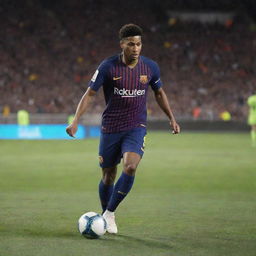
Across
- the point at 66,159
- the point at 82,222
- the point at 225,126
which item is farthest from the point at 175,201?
the point at 225,126

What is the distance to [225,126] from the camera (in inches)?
1358

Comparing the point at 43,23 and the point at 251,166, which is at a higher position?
the point at 43,23

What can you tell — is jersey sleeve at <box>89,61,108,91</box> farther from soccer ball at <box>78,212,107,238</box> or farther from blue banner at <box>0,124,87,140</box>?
blue banner at <box>0,124,87,140</box>

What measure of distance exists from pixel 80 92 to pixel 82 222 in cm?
3070

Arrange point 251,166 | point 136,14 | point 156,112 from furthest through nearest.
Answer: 1. point 136,14
2. point 156,112
3. point 251,166

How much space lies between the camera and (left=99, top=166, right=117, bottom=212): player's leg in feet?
25.7

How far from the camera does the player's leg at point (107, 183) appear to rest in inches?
309

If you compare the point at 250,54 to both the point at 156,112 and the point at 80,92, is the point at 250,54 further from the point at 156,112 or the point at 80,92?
the point at 80,92

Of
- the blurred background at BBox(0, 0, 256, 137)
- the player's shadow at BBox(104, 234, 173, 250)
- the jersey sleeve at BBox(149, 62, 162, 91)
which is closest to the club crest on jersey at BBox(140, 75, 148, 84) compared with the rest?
the jersey sleeve at BBox(149, 62, 162, 91)

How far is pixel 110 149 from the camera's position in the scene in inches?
303

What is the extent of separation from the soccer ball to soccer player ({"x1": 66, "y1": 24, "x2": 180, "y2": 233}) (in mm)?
320

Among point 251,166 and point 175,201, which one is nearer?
point 175,201

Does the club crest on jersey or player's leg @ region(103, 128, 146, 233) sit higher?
the club crest on jersey

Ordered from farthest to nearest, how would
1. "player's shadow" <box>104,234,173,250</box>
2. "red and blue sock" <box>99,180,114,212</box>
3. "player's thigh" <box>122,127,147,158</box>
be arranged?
1. "red and blue sock" <box>99,180,114,212</box>
2. "player's thigh" <box>122,127,147,158</box>
3. "player's shadow" <box>104,234,173,250</box>
